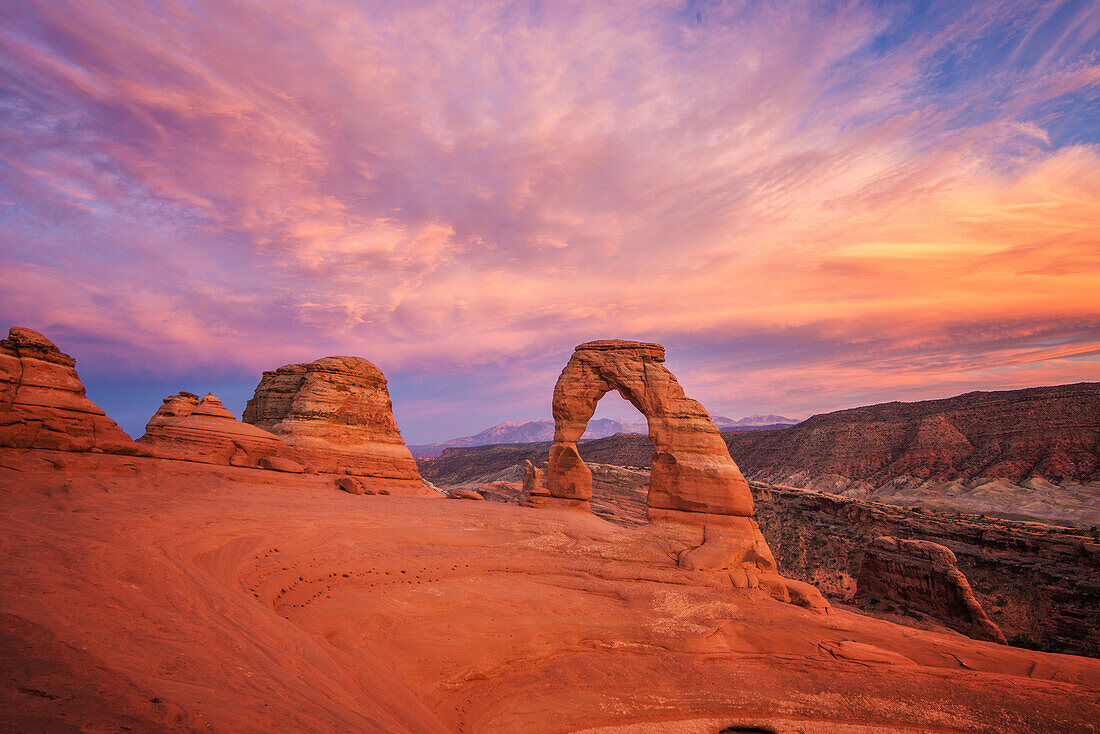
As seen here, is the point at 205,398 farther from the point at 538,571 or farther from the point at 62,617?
the point at 62,617

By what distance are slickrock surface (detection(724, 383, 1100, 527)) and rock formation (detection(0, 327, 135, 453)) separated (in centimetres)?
6027

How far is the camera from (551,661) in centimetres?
854

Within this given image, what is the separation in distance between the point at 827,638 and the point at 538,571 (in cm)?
658

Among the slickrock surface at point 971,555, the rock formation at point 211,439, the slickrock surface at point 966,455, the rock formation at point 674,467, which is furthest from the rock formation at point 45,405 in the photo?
the slickrock surface at point 966,455

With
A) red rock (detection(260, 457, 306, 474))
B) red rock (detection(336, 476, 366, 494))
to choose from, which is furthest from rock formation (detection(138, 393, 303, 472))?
red rock (detection(336, 476, 366, 494))

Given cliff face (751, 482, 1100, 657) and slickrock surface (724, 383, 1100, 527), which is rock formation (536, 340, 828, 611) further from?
slickrock surface (724, 383, 1100, 527)

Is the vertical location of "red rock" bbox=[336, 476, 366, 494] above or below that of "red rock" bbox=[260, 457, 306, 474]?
below

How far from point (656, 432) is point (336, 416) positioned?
18.7m

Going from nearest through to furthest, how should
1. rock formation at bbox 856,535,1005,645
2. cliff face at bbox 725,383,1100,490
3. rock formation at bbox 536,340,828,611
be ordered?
rock formation at bbox 536,340,828,611 → rock formation at bbox 856,535,1005,645 → cliff face at bbox 725,383,1100,490

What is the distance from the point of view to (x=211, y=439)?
70.1ft

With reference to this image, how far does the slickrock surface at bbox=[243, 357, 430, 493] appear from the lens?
2616 centimetres

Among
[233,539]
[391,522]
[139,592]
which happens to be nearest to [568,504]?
[391,522]

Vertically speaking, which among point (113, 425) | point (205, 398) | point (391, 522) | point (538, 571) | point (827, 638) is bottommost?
point (827, 638)

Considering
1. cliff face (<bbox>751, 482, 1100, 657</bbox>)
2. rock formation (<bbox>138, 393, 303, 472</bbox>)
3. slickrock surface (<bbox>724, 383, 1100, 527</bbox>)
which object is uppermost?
rock formation (<bbox>138, 393, 303, 472</bbox>)
